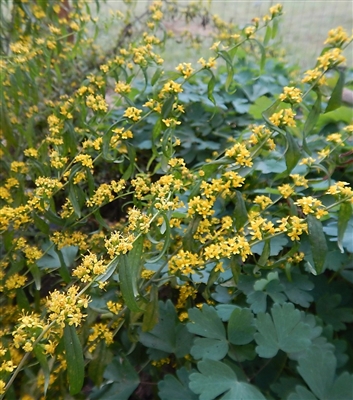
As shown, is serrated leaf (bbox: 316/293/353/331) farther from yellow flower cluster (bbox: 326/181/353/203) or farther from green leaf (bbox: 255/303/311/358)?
yellow flower cluster (bbox: 326/181/353/203)

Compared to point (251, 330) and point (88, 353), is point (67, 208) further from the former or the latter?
point (251, 330)

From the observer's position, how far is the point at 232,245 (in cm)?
59

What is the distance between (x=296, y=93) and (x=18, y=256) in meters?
0.64

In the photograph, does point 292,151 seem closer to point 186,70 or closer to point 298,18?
point 186,70

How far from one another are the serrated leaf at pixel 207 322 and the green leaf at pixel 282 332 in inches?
2.8

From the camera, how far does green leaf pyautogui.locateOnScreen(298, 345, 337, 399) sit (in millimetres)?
612

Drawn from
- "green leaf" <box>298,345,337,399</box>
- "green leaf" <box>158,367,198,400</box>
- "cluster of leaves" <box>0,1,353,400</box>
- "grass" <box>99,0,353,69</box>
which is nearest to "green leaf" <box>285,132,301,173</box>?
"cluster of leaves" <box>0,1,353,400</box>

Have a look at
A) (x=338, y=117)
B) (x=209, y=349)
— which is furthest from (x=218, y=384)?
(x=338, y=117)

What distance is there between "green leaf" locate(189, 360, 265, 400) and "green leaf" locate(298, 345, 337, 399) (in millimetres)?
81

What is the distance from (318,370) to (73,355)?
39 cm

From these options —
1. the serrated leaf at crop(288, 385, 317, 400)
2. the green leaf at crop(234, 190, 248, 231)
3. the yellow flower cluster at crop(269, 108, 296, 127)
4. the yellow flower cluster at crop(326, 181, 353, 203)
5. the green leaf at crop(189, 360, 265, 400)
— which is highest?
the yellow flower cluster at crop(269, 108, 296, 127)

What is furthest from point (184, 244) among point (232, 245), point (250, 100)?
point (250, 100)

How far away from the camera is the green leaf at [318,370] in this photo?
0.61 meters

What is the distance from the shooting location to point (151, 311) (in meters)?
0.65
